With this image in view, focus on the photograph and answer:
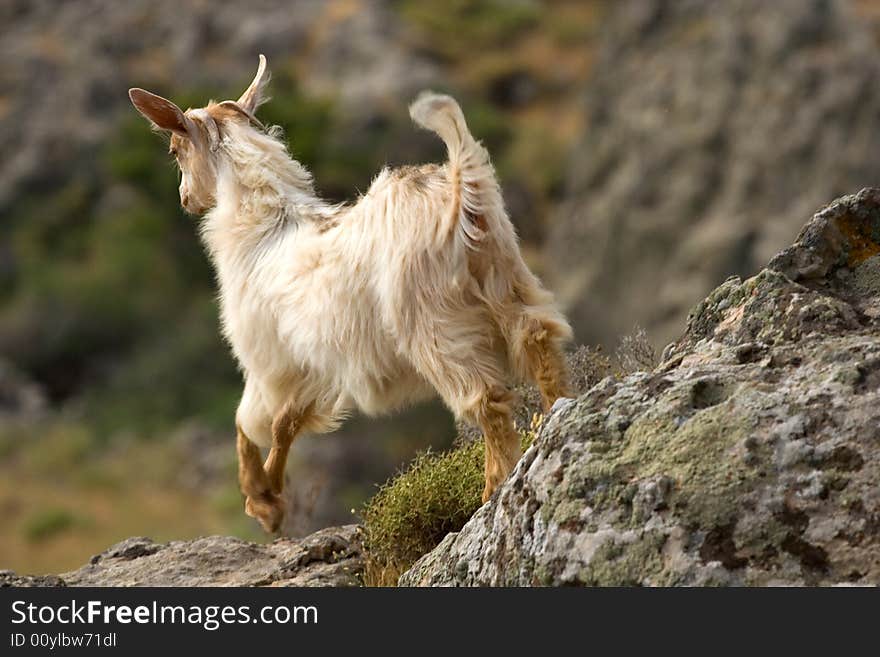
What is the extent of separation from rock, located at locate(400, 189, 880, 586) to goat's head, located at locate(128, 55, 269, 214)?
3403 millimetres

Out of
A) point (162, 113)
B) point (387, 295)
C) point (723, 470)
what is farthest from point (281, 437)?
point (723, 470)

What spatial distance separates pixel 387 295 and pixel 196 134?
224 centimetres

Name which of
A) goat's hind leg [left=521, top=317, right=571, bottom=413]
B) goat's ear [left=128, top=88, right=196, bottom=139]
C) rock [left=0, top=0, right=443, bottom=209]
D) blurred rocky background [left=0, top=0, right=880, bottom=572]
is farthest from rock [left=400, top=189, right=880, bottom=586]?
rock [left=0, top=0, right=443, bottom=209]

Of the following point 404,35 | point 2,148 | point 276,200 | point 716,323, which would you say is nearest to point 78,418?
point 2,148

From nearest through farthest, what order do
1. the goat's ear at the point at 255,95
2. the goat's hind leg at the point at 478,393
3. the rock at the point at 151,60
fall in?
the goat's hind leg at the point at 478,393
the goat's ear at the point at 255,95
the rock at the point at 151,60

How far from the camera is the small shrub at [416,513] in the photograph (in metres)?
6.96

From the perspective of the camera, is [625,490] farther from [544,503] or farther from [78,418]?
[78,418]

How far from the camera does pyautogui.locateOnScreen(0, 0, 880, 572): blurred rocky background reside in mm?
24969

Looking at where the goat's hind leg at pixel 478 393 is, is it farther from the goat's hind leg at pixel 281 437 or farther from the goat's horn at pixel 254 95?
the goat's horn at pixel 254 95

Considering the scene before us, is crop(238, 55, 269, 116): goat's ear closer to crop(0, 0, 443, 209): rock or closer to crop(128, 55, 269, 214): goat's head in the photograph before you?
crop(128, 55, 269, 214): goat's head

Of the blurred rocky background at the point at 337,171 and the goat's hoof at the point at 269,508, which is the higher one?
the blurred rocky background at the point at 337,171

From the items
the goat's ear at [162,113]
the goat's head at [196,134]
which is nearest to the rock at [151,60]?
the goat's head at [196,134]

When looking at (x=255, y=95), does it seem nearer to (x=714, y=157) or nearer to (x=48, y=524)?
(x=48, y=524)

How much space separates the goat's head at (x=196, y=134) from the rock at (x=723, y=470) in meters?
3.40
